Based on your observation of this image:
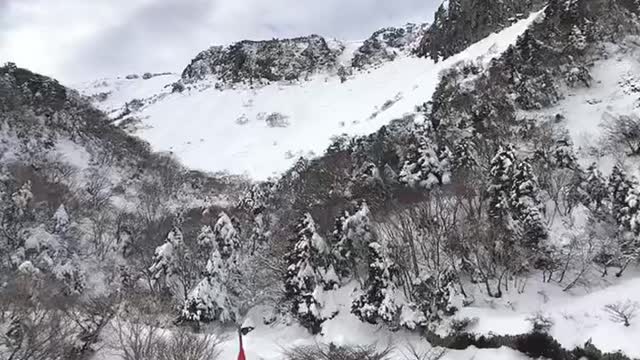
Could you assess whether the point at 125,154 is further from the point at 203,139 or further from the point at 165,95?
the point at 165,95

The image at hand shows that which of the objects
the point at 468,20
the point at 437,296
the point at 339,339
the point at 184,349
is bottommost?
the point at 339,339

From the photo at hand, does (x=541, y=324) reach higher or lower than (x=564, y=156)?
lower

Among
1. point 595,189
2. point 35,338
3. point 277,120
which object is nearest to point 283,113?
point 277,120

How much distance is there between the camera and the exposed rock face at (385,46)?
77.8 meters

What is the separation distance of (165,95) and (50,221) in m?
43.8

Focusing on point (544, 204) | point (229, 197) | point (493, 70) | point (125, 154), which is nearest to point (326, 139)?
point (229, 197)

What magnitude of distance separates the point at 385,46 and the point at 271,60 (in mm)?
17205

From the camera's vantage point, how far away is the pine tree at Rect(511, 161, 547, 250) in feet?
95.1

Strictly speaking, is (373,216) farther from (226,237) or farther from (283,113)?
(283,113)

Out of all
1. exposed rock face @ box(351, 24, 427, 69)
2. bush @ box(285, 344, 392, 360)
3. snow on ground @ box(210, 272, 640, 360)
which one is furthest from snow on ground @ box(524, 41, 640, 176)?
exposed rock face @ box(351, 24, 427, 69)

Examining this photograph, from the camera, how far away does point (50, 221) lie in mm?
Answer: 43656

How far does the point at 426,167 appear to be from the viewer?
35438 mm

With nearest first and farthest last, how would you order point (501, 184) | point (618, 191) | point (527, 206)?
point (618, 191), point (527, 206), point (501, 184)

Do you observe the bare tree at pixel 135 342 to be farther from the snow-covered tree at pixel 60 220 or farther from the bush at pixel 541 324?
the snow-covered tree at pixel 60 220
